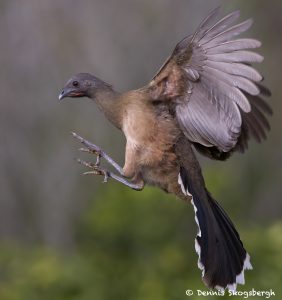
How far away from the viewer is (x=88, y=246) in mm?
8945

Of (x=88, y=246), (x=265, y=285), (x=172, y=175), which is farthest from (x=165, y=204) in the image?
(x=172, y=175)

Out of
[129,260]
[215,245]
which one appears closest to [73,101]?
[129,260]

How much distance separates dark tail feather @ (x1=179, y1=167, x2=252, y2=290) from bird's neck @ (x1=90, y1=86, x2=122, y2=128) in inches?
18.8

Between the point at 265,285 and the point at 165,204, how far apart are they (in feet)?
6.80

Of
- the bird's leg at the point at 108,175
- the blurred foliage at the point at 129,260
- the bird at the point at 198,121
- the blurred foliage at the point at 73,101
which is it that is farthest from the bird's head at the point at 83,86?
the blurred foliage at the point at 73,101

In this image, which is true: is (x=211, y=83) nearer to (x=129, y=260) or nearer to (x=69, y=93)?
(x=69, y=93)

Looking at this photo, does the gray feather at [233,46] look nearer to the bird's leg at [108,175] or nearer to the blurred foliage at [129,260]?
the bird's leg at [108,175]

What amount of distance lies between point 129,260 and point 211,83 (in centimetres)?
341

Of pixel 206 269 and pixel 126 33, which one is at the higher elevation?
pixel 126 33

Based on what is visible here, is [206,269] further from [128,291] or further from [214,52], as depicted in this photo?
[128,291]

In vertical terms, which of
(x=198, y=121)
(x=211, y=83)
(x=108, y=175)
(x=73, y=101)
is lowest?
(x=108, y=175)

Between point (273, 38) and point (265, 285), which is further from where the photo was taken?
point (273, 38)

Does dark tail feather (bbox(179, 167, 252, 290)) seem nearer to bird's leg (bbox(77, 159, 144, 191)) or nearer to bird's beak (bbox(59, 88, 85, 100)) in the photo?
bird's leg (bbox(77, 159, 144, 191))

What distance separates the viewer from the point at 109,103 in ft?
18.9
